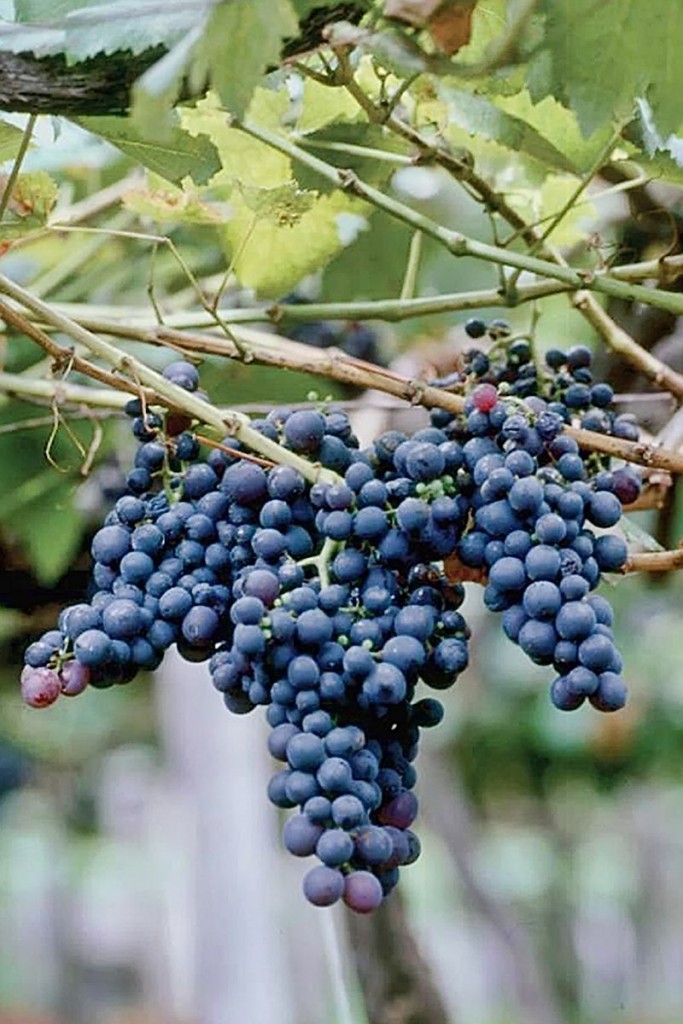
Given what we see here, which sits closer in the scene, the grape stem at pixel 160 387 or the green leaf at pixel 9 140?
the grape stem at pixel 160 387

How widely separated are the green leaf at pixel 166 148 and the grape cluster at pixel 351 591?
0.15m

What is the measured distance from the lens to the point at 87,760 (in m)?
3.95

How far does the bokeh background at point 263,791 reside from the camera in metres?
1.00

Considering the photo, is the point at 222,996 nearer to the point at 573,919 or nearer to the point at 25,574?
the point at 25,574

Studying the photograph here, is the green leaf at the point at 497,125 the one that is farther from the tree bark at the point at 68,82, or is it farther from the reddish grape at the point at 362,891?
the reddish grape at the point at 362,891

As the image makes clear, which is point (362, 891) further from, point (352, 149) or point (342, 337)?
point (342, 337)

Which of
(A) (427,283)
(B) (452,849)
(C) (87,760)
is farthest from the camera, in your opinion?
(C) (87,760)

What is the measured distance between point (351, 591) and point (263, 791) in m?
1.25

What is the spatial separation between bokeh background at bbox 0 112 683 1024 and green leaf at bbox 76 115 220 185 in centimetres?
6

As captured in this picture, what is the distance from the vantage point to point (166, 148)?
66 cm

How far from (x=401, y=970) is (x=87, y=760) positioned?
293 cm

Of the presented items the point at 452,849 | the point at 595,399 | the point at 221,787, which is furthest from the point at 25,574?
the point at 452,849

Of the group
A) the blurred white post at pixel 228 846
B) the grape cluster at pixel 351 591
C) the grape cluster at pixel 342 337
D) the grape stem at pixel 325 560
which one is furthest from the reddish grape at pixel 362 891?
the blurred white post at pixel 228 846

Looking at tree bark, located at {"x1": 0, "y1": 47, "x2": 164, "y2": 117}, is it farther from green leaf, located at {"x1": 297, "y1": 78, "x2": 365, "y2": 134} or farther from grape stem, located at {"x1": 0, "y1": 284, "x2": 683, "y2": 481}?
green leaf, located at {"x1": 297, "y1": 78, "x2": 365, "y2": 134}
